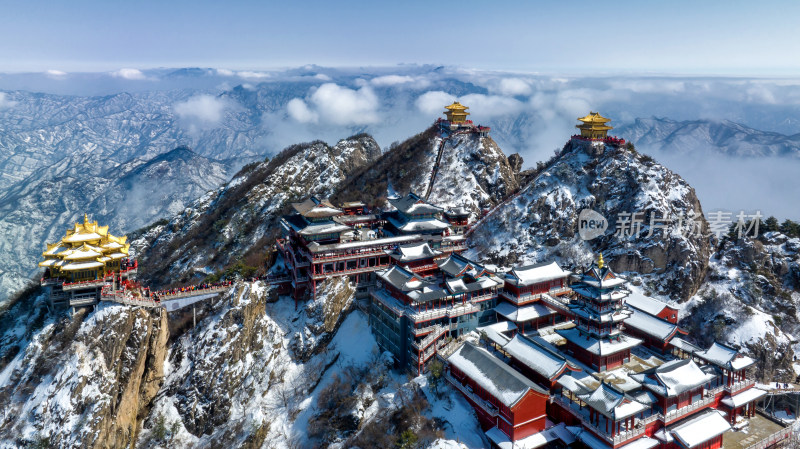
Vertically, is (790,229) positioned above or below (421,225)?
below

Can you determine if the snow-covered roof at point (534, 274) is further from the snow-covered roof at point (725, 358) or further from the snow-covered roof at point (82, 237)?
the snow-covered roof at point (82, 237)

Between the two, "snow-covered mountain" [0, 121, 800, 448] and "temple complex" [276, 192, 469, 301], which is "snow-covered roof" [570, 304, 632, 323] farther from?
"temple complex" [276, 192, 469, 301]

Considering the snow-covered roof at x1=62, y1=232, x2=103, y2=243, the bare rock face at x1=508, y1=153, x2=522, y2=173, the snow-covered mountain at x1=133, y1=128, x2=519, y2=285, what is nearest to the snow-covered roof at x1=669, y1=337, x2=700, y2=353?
the snow-covered mountain at x1=133, y1=128, x2=519, y2=285

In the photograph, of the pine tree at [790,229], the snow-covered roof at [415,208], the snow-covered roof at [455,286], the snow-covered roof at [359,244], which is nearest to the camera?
the snow-covered roof at [455,286]

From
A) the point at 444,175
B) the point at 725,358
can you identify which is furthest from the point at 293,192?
the point at 725,358

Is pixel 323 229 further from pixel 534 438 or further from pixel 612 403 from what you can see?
pixel 612 403

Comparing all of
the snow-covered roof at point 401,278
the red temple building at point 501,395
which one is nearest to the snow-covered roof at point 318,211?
the snow-covered roof at point 401,278
